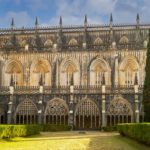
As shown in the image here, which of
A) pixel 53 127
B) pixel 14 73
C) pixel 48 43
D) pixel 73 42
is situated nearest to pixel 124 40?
pixel 73 42

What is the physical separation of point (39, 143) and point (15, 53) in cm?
3361

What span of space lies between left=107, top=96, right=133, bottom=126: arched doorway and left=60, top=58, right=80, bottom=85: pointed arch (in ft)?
29.4

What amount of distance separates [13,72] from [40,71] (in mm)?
4151

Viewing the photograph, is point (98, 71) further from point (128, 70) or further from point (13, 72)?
point (13, 72)

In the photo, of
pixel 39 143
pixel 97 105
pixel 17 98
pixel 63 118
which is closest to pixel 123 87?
pixel 97 105

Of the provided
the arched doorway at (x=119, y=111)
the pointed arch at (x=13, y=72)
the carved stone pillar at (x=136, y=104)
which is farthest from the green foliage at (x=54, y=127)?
the pointed arch at (x=13, y=72)

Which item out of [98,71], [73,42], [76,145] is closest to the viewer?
[76,145]

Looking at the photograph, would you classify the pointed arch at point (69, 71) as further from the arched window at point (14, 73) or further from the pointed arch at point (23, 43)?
the pointed arch at point (23, 43)

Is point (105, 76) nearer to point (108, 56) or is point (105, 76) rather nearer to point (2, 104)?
point (108, 56)

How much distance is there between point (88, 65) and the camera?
63125mm

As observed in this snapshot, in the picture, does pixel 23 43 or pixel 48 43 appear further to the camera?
pixel 23 43

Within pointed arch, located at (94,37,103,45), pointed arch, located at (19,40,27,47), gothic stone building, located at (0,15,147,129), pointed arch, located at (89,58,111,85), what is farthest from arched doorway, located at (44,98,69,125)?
pointed arch, located at (19,40,27,47)

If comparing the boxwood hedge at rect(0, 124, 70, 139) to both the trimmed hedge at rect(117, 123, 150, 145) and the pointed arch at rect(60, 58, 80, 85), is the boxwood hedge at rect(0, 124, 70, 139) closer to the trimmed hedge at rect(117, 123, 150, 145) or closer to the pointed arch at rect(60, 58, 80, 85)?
the trimmed hedge at rect(117, 123, 150, 145)

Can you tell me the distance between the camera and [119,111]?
2201 inches
